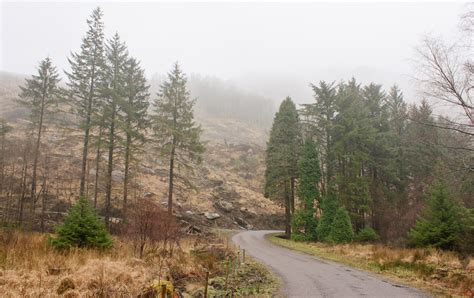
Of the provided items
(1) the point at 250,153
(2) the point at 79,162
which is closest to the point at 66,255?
(2) the point at 79,162

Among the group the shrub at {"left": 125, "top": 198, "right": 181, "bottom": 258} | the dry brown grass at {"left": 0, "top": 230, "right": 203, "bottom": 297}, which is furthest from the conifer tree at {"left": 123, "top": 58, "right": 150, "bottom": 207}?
the dry brown grass at {"left": 0, "top": 230, "right": 203, "bottom": 297}

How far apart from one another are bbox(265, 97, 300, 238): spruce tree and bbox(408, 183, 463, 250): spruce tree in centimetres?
1484

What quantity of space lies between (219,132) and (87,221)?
308ft

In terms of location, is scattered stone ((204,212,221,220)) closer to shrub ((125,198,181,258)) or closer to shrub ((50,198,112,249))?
shrub ((125,198,181,258))

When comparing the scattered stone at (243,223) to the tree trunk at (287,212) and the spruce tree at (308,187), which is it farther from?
the spruce tree at (308,187)

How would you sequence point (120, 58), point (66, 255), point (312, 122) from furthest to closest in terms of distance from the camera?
1. point (312, 122)
2. point (120, 58)
3. point (66, 255)

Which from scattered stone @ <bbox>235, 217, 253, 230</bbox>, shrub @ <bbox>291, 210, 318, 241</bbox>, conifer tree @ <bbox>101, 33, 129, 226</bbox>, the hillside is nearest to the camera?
conifer tree @ <bbox>101, 33, 129, 226</bbox>

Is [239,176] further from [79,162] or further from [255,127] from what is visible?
[255,127]

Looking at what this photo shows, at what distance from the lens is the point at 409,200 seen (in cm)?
3014

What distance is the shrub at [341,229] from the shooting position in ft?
82.5

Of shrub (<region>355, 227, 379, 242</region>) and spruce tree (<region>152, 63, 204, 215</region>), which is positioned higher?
spruce tree (<region>152, 63, 204, 215</region>)

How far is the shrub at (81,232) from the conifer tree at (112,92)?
12212mm

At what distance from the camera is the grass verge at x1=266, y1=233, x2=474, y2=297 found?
413 inches

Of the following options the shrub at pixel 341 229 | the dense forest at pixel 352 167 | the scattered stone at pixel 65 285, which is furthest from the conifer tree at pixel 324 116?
the scattered stone at pixel 65 285
